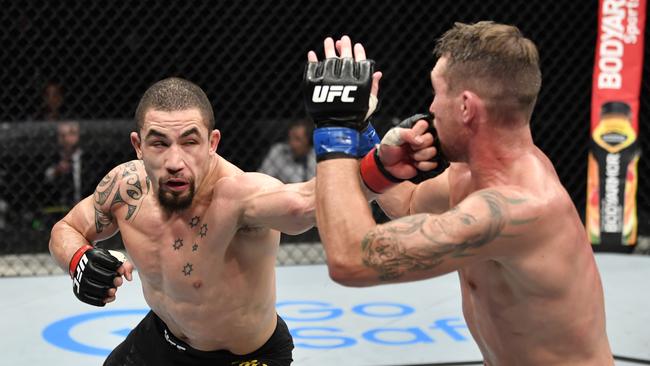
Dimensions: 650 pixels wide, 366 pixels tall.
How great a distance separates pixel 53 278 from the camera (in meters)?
4.37

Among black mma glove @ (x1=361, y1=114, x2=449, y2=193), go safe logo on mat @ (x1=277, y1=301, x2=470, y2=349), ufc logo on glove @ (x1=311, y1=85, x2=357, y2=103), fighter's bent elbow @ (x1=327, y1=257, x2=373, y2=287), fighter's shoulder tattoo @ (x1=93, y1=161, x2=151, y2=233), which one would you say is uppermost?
ufc logo on glove @ (x1=311, y1=85, x2=357, y2=103)

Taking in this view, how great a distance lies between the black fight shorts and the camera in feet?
7.40

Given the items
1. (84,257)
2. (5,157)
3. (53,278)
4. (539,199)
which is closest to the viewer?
(539,199)

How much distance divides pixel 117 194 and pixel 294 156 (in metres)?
2.63

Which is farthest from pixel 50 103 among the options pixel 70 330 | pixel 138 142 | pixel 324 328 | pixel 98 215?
pixel 138 142

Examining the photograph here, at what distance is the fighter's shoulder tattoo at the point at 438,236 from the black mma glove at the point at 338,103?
183 mm

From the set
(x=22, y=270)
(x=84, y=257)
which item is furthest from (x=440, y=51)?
(x=22, y=270)

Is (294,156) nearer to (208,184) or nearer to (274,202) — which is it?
(208,184)

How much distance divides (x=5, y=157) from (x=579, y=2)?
11.9 feet

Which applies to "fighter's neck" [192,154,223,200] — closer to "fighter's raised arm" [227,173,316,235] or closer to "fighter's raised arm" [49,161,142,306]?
"fighter's raised arm" [227,173,316,235]

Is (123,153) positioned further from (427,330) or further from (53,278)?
(427,330)

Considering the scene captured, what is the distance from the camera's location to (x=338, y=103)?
1.57 metres

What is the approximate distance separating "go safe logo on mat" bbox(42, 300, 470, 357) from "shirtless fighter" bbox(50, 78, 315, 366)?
0.94 m

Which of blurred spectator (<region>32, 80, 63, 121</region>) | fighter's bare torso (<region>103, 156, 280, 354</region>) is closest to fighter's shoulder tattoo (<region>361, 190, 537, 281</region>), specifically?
fighter's bare torso (<region>103, 156, 280, 354</region>)
